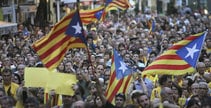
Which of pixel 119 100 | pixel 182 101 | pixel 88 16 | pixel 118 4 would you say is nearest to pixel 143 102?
pixel 119 100

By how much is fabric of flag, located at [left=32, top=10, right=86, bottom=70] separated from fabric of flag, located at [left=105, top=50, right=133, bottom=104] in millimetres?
630

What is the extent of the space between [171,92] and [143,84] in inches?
59.6

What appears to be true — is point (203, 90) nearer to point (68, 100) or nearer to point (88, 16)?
point (68, 100)

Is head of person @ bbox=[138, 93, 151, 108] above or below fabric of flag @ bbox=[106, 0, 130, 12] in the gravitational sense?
below

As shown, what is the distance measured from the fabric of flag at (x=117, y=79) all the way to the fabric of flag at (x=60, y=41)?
2.07 feet

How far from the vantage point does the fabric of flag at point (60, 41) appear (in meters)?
10.4

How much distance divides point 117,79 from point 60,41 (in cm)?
110

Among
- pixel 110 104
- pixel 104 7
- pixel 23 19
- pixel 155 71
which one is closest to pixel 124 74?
pixel 155 71

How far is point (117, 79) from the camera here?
10.4 meters

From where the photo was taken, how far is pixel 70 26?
10680mm

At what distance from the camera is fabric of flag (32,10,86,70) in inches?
408

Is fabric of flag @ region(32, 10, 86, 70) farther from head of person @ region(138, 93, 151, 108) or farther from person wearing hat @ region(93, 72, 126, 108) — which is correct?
head of person @ region(138, 93, 151, 108)

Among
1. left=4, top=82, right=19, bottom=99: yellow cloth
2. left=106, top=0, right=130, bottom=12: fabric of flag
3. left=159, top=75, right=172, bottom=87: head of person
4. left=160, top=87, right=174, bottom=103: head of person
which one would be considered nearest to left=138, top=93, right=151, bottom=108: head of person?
left=160, top=87, right=174, bottom=103: head of person

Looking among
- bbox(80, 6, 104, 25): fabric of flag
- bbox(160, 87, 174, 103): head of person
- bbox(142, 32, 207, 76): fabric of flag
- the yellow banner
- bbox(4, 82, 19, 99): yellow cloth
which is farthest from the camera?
bbox(80, 6, 104, 25): fabric of flag
